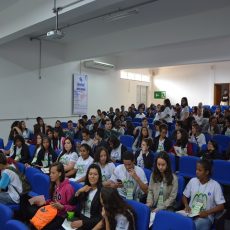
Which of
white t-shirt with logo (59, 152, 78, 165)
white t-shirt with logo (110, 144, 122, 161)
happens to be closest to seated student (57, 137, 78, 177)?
white t-shirt with logo (59, 152, 78, 165)

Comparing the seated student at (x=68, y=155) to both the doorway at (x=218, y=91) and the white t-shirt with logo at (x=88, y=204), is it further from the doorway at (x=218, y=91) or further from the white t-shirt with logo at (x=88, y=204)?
the doorway at (x=218, y=91)

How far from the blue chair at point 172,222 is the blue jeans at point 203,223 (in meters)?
0.55

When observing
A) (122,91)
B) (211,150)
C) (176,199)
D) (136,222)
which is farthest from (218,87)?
(136,222)

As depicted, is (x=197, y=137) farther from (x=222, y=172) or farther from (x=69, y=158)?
(x=69, y=158)

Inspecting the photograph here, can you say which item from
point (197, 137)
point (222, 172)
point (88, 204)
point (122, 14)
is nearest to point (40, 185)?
point (88, 204)

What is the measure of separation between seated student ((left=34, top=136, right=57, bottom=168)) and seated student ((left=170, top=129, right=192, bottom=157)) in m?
2.19

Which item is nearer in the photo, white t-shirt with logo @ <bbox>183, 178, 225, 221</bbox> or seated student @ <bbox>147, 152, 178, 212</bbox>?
white t-shirt with logo @ <bbox>183, 178, 225, 221</bbox>

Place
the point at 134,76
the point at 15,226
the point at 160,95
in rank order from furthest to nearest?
1. the point at 160,95
2. the point at 134,76
3. the point at 15,226

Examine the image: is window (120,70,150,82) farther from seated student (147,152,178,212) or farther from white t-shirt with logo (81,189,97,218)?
white t-shirt with logo (81,189,97,218)

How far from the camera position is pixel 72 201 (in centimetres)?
305

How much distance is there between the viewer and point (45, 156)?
5180 mm

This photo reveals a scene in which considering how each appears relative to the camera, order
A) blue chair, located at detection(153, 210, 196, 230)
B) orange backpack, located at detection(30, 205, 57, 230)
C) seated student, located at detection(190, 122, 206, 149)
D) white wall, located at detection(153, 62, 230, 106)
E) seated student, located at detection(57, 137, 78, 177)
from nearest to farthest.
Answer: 1. blue chair, located at detection(153, 210, 196, 230)
2. orange backpack, located at detection(30, 205, 57, 230)
3. seated student, located at detection(57, 137, 78, 177)
4. seated student, located at detection(190, 122, 206, 149)
5. white wall, located at detection(153, 62, 230, 106)

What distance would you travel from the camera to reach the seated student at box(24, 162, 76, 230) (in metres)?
2.92

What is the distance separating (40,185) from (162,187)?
5.41 feet
